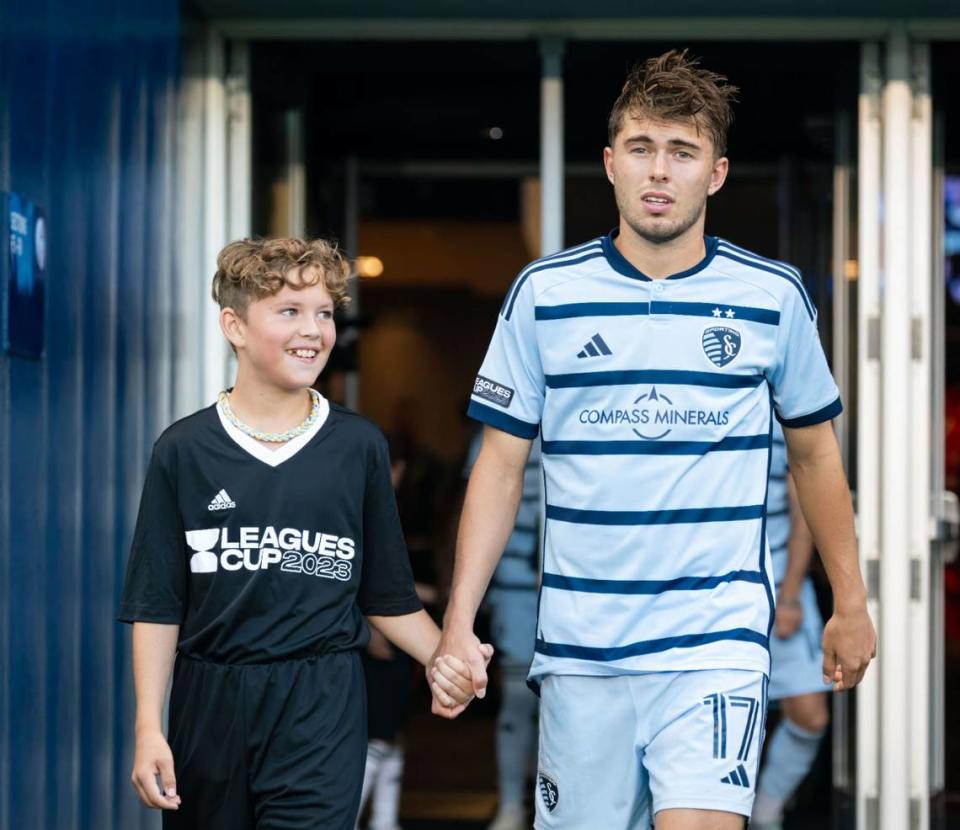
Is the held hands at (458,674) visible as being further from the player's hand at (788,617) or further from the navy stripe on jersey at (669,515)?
the player's hand at (788,617)

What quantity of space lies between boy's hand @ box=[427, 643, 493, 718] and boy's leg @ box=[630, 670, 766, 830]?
333mm

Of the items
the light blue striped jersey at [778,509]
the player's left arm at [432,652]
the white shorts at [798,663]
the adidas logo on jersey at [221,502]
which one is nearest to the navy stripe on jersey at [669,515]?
the player's left arm at [432,652]

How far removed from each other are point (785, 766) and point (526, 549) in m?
1.22

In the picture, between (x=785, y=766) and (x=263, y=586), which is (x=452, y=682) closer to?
(x=263, y=586)

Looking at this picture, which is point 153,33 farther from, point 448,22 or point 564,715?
A: point 564,715

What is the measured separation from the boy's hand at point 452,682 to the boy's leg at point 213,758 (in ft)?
1.40

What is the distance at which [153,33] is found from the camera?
4.78 meters

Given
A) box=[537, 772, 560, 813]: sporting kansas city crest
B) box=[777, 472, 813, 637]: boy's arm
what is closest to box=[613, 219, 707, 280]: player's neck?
box=[537, 772, 560, 813]: sporting kansas city crest

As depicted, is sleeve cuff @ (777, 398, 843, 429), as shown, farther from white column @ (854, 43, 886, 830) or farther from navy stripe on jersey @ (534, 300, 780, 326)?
white column @ (854, 43, 886, 830)

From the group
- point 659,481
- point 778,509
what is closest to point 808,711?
point 778,509

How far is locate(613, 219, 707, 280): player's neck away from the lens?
130 inches

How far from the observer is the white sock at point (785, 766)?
5.70 m

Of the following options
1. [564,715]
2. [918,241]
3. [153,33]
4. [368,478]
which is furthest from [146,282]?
[918,241]

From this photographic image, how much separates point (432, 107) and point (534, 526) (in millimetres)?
2370
